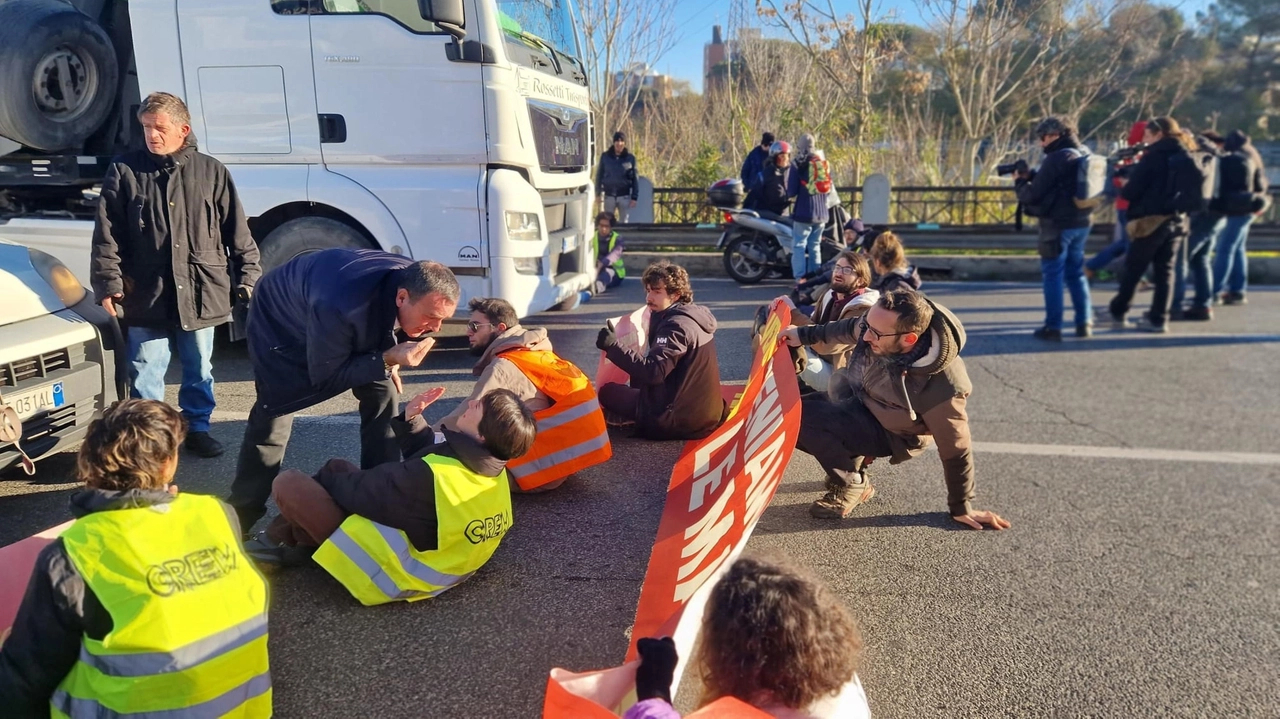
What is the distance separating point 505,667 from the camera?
2.62 meters

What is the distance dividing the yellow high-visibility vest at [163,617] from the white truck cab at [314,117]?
12.6 feet

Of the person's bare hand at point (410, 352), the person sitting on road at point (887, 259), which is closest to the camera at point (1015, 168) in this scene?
the person sitting on road at point (887, 259)

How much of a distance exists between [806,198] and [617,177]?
Result: 3195 millimetres

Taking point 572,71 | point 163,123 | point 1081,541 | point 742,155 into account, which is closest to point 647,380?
point 1081,541

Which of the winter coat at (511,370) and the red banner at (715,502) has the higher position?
the winter coat at (511,370)

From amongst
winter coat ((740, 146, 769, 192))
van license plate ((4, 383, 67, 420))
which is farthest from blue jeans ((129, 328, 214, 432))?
winter coat ((740, 146, 769, 192))

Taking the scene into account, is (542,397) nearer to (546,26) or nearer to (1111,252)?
(546,26)

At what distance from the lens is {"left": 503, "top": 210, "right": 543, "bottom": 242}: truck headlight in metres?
5.71

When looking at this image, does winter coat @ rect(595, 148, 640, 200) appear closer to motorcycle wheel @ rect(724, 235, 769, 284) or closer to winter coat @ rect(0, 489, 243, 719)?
motorcycle wheel @ rect(724, 235, 769, 284)

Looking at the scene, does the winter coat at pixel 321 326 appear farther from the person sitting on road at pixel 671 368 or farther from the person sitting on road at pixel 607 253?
the person sitting on road at pixel 607 253

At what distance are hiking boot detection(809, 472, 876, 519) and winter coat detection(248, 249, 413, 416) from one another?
1.98 m

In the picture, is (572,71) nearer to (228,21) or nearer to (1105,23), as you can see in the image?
(228,21)

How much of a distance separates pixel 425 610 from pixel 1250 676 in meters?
2.73

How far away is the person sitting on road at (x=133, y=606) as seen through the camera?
1.87 metres
